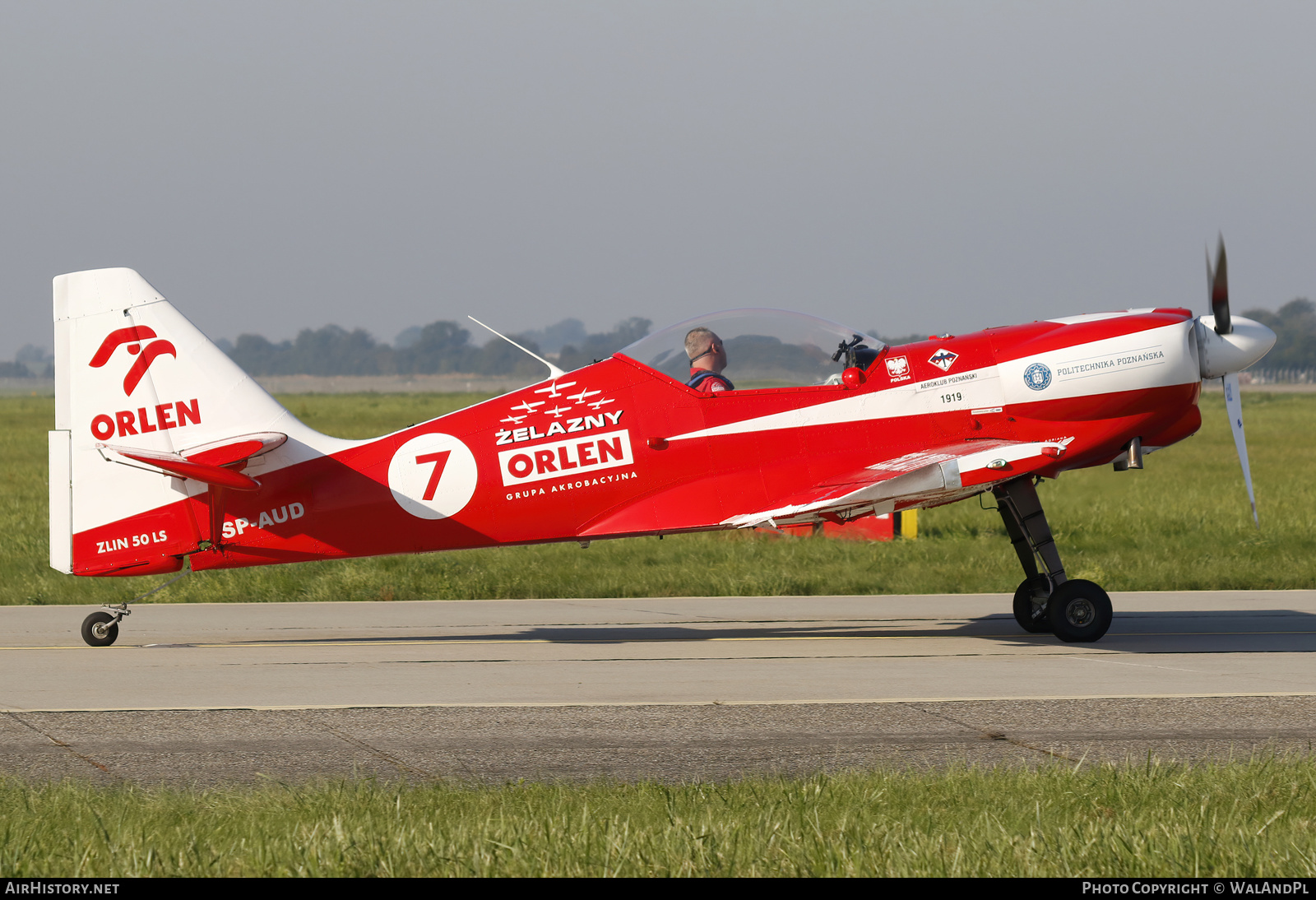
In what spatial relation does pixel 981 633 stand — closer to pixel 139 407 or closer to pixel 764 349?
pixel 764 349

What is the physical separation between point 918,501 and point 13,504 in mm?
20464

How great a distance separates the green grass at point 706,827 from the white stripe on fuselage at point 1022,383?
4555 millimetres

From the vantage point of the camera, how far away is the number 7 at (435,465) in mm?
9992

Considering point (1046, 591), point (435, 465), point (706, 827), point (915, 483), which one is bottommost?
point (706, 827)

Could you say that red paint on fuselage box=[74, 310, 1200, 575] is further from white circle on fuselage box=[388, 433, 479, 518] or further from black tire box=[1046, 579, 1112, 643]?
black tire box=[1046, 579, 1112, 643]

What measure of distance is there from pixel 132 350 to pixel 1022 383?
7318 millimetres

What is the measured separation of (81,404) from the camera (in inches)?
390

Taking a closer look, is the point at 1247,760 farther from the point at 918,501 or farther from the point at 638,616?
the point at 638,616

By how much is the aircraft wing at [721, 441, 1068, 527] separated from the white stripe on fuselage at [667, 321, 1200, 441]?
498 millimetres

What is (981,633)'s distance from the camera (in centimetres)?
1116

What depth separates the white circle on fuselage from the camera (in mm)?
9977

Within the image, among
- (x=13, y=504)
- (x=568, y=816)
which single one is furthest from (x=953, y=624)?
(x=13, y=504)

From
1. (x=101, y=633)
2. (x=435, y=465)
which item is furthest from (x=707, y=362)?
(x=101, y=633)

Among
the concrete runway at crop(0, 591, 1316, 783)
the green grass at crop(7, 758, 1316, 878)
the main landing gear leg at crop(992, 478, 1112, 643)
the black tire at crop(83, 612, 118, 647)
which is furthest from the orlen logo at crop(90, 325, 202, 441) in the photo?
the main landing gear leg at crop(992, 478, 1112, 643)
